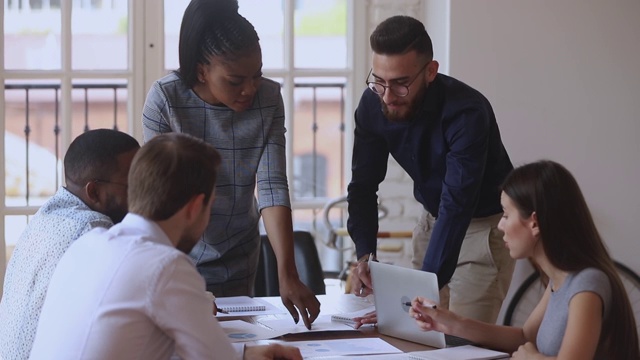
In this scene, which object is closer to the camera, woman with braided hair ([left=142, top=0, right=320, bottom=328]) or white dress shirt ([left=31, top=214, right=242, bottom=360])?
white dress shirt ([left=31, top=214, right=242, bottom=360])

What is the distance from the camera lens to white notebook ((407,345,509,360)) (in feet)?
6.26

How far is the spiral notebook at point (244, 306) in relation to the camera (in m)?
2.32

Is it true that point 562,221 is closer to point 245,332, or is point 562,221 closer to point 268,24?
point 245,332

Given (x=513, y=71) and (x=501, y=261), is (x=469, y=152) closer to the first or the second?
(x=501, y=261)

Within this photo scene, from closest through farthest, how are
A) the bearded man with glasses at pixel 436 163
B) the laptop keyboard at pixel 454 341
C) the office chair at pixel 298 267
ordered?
the laptop keyboard at pixel 454 341
the bearded man with glasses at pixel 436 163
the office chair at pixel 298 267

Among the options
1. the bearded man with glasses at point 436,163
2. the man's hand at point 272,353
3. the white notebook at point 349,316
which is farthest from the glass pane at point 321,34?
the man's hand at point 272,353

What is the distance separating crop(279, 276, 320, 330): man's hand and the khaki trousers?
65 centimetres

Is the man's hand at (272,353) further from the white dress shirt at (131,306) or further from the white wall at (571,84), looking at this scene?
the white wall at (571,84)

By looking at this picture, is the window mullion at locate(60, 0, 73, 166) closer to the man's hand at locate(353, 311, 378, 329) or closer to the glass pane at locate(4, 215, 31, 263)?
the glass pane at locate(4, 215, 31, 263)

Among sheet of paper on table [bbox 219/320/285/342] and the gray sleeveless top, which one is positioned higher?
Result: the gray sleeveless top

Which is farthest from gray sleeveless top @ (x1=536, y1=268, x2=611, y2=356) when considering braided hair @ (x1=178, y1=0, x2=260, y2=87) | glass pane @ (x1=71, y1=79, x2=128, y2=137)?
glass pane @ (x1=71, y1=79, x2=128, y2=137)

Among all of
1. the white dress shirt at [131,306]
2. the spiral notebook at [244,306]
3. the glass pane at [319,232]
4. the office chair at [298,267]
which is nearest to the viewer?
the white dress shirt at [131,306]

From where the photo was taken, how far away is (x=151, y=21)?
12.7 ft

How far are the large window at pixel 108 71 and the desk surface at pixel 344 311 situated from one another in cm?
151
